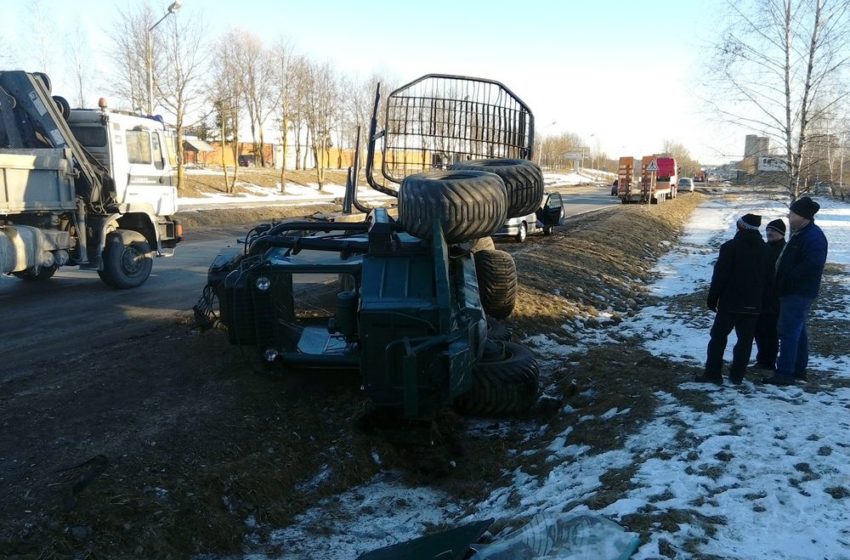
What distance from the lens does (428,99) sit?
8.38 meters

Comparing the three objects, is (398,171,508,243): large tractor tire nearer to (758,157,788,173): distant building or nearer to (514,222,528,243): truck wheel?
(514,222,528,243): truck wheel

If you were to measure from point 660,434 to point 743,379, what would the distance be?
5.63 feet

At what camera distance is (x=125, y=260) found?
10.7 m

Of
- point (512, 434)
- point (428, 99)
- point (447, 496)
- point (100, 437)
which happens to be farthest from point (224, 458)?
point (428, 99)

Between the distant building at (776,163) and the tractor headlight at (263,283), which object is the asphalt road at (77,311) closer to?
the tractor headlight at (263,283)

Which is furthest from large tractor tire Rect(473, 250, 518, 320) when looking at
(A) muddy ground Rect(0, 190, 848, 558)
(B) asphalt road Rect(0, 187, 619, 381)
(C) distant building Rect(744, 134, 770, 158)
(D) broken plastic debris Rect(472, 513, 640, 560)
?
(C) distant building Rect(744, 134, 770, 158)

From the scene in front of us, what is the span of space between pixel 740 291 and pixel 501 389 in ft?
7.52

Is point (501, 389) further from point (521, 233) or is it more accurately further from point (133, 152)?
point (521, 233)

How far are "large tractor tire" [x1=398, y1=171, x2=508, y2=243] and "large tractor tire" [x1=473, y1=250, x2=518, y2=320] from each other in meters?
1.64

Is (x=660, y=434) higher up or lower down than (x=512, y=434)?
higher up

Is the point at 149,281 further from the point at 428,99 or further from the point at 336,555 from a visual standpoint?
the point at 336,555

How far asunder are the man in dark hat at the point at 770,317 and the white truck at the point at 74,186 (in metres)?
9.38

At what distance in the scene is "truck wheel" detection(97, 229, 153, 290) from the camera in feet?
34.4

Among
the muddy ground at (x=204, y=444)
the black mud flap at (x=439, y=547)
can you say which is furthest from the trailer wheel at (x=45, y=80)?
the black mud flap at (x=439, y=547)
